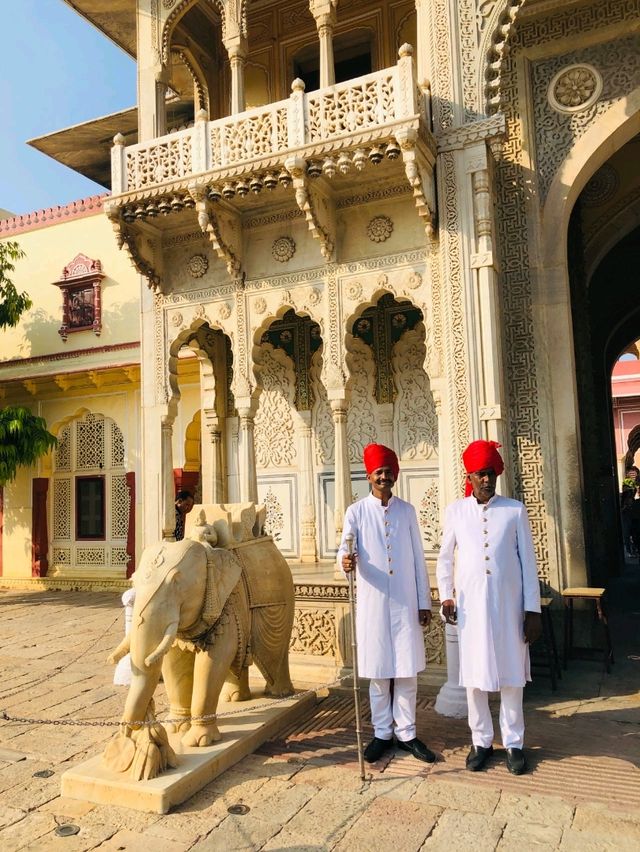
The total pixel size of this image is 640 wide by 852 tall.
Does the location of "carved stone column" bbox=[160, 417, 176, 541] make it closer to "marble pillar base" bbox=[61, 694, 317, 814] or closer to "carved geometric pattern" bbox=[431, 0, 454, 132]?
"marble pillar base" bbox=[61, 694, 317, 814]

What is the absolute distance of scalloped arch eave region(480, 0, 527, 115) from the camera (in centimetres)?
609

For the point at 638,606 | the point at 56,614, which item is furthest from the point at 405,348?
the point at 56,614

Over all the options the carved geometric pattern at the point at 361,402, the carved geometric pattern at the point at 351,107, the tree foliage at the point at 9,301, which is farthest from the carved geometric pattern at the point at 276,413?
the tree foliage at the point at 9,301

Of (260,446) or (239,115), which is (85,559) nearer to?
(260,446)

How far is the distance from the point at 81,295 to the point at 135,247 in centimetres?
704

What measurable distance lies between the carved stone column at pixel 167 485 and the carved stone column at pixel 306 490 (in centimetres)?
185

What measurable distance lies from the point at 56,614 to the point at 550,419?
7.91 meters

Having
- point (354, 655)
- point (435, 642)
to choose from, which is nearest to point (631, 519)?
point (435, 642)

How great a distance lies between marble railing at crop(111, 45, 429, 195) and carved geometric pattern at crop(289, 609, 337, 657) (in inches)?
166

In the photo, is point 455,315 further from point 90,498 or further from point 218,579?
point 90,498

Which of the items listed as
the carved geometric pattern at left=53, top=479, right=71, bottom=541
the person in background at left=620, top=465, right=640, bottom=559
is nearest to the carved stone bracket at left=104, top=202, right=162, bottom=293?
the carved geometric pattern at left=53, top=479, right=71, bottom=541

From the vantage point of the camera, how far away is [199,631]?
163 inches

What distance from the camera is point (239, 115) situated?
255 inches

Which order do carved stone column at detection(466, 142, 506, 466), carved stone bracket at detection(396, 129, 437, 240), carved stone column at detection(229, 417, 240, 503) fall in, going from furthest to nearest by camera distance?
carved stone column at detection(229, 417, 240, 503)
carved stone column at detection(466, 142, 506, 466)
carved stone bracket at detection(396, 129, 437, 240)
